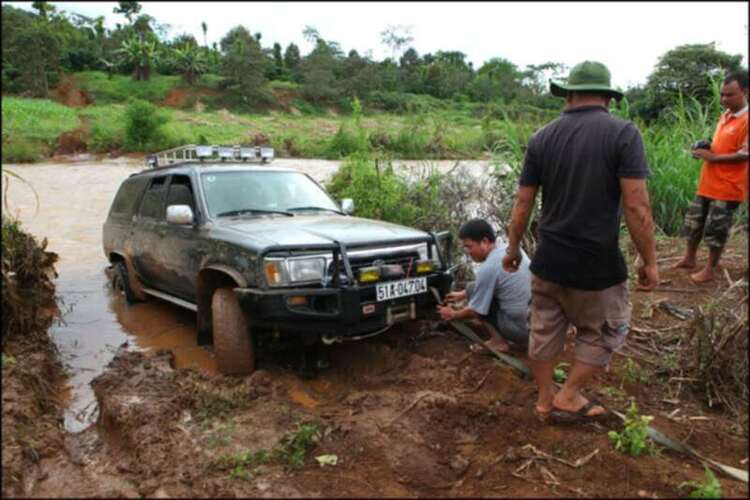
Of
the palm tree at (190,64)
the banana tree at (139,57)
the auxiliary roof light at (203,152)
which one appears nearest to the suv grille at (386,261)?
the auxiliary roof light at (203,152)

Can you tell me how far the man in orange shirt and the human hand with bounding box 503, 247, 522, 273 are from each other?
251cm

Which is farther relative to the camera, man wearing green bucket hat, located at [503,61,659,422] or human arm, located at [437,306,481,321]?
human arm, located at [437,306,481,321]

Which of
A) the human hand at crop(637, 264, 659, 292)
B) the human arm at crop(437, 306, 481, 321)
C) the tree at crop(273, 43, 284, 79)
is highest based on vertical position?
the tree at crop(273, 43, 284, 79)

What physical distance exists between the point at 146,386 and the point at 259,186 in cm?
200

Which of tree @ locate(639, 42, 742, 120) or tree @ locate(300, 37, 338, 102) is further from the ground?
tree @ locate(300, 37, 338, 102)

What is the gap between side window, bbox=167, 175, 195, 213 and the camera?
16.3 feet

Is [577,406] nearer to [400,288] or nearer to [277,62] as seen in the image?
[400,288]

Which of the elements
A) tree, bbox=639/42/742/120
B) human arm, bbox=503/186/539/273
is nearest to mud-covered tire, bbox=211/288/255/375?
human arm, bbox=503/186/539/273

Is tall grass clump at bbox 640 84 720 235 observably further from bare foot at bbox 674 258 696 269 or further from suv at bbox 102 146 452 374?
suv at bbox 102 146 452 374

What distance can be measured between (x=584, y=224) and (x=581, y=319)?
20.8 inches

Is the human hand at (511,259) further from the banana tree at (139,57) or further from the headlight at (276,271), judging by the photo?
the banana tree at (139,57)

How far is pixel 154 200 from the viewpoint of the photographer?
5.64 m

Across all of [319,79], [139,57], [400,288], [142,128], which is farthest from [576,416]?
[139,57]

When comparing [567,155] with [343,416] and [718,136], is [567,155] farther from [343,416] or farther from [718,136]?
[718,136]
